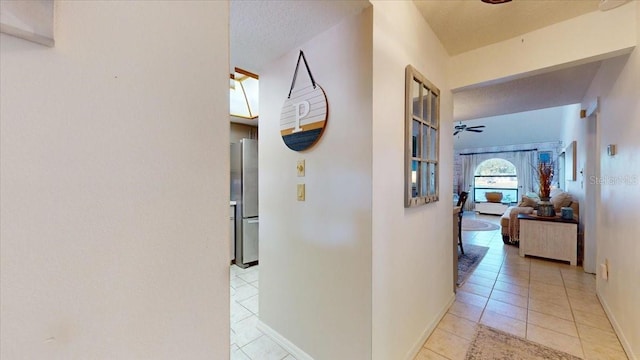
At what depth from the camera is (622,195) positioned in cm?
189

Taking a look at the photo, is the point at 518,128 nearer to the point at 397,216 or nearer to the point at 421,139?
the point at 421,139

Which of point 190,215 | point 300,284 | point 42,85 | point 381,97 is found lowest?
point 300,284

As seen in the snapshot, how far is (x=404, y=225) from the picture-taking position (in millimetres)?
1648

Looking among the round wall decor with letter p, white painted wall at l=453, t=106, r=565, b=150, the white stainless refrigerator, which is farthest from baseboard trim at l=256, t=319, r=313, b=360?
white painted wall at l=453, t=106, r=565, b=150

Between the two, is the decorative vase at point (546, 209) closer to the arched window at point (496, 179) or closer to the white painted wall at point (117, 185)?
the white painted wall at point (117, 185)

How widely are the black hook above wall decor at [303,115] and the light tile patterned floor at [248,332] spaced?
57.9 inches

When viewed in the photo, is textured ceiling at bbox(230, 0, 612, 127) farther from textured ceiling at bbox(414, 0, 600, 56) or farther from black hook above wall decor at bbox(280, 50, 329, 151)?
black hook above wall decor at bbox(280, 50, 329, 151)

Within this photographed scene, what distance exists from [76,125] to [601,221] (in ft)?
12.4

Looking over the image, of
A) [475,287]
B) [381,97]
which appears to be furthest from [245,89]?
[475,287]

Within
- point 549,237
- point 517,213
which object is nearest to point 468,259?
point 549,237

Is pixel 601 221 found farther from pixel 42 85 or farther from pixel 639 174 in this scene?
pixel 42 85

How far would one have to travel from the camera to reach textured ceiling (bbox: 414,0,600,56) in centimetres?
168

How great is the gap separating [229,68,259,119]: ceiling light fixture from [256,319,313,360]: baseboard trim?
2.13 m

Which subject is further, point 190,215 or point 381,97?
point 381,97
